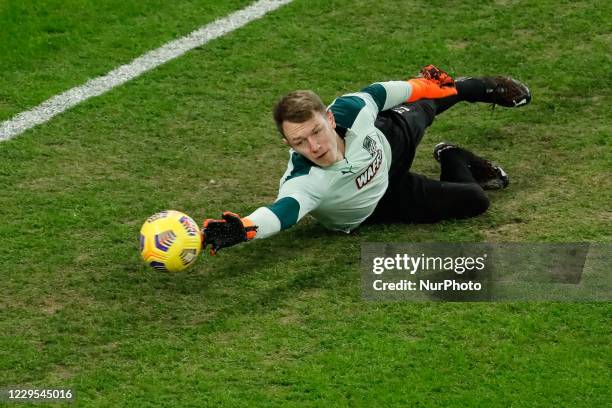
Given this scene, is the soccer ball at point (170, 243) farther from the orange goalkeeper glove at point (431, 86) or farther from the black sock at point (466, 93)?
the black sock at point (466, 93)

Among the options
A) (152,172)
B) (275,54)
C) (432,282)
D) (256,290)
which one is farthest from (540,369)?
(275,54)

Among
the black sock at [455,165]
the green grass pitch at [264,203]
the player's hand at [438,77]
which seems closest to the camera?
the green grass pitch at [264,203]

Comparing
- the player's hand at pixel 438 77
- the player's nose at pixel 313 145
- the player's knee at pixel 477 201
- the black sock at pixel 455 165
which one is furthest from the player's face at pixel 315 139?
the player's hand at pixel 438 77

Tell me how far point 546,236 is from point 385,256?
0.92 meters

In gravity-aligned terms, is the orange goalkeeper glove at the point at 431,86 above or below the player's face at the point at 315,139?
above

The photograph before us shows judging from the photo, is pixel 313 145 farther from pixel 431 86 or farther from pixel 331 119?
pixel 431 86

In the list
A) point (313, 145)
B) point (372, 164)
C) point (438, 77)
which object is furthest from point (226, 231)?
point (438, 77)

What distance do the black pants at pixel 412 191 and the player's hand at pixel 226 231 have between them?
3.81 ft

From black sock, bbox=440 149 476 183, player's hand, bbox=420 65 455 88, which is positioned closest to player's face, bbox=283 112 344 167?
black sock, bbox=440 149 476 183

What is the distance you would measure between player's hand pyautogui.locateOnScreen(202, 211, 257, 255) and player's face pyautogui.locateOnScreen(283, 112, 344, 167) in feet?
2.00

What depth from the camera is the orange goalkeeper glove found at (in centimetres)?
787

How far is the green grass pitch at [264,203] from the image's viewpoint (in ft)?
19.9

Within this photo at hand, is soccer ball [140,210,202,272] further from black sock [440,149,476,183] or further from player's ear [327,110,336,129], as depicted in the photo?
black sock [440,149,476,183]

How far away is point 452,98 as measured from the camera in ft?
26.6
